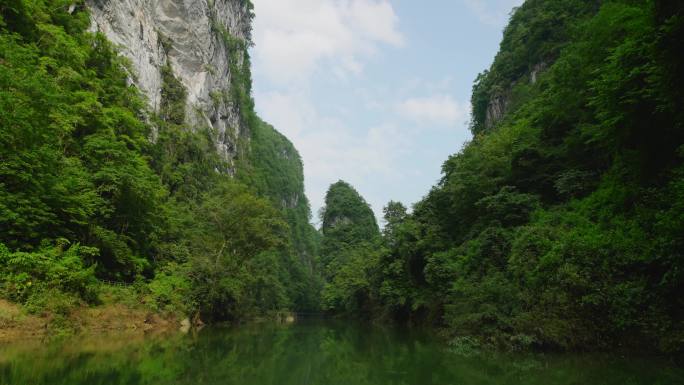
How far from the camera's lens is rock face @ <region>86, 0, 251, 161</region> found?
28688mm

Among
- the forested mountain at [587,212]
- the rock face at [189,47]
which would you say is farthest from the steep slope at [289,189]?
the forested mountain at [587,212]

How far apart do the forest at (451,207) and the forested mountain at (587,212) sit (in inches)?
1.8

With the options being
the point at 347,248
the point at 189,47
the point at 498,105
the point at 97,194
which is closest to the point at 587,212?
the point at 97,194

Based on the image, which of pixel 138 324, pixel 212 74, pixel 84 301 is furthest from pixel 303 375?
pixel 212 74

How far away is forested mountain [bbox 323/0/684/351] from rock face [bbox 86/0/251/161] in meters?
23.0

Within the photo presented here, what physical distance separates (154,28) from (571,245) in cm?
3592

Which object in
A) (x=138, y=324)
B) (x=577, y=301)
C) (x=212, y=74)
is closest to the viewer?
(x=577, y=301)

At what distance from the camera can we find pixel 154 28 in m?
35.2

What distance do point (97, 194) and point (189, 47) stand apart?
27.5 metres

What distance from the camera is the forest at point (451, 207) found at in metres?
8.20

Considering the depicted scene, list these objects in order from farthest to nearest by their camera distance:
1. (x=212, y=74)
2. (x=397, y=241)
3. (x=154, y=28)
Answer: (x=212, y=74), (x=154, y=28), (x=397, y=241)

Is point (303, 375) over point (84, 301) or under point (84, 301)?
under

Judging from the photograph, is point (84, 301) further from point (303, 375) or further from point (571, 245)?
point (571, 245)

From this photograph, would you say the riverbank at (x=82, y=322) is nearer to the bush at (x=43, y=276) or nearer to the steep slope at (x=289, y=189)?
the bush at (x=43, y=276)
